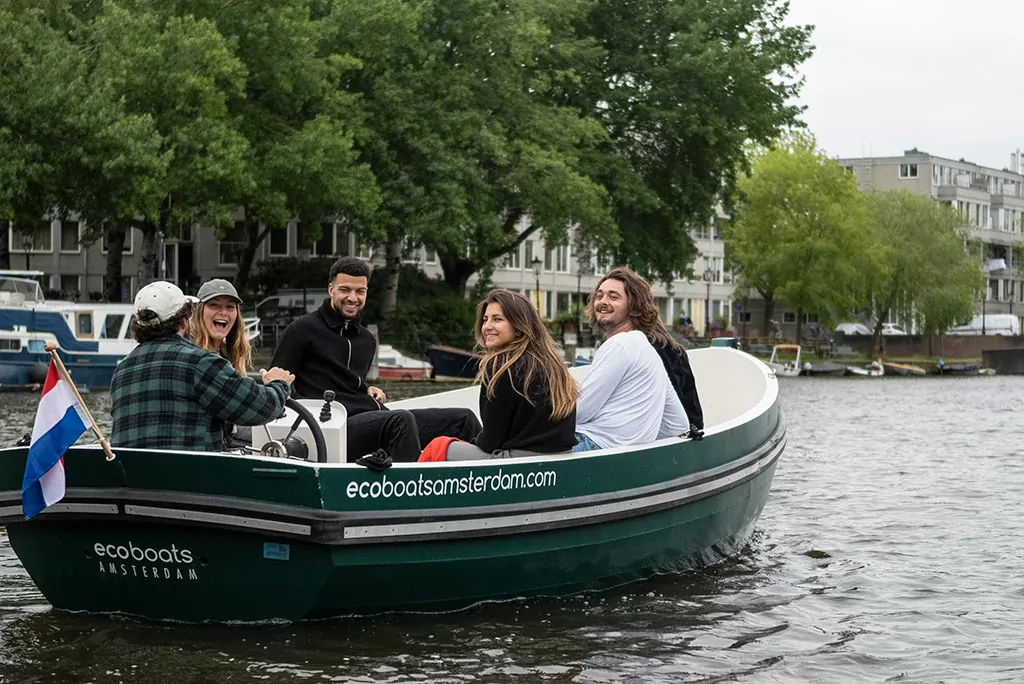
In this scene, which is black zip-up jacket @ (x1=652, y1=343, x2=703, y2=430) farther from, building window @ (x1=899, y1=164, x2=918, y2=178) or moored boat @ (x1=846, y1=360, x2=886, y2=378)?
building window @ (x1=899, y1=164, x2=918, y2=178)

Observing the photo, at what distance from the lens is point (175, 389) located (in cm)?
865

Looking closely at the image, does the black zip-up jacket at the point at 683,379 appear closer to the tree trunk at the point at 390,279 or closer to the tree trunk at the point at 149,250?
the tree trunk at the point at 149,250

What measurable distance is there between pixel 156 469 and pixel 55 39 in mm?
31515

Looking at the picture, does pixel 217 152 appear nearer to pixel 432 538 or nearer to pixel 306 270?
pixel 306 270

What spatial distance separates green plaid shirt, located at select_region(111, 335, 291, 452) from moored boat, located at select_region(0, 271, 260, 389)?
30.2 meters

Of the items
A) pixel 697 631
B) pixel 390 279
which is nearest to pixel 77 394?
pixel 697 631

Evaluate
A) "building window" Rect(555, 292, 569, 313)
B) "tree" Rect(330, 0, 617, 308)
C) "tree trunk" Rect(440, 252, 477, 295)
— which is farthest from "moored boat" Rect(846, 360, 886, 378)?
"tree" Rect(330, 0, 617, 308)

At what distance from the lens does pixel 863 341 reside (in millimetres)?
86938

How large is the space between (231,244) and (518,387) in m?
54.8

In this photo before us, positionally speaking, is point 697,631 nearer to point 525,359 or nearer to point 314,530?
point 525,359

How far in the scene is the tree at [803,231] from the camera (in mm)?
73688

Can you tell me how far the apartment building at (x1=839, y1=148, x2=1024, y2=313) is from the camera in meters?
128

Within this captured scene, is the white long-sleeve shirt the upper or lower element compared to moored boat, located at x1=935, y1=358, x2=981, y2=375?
upper

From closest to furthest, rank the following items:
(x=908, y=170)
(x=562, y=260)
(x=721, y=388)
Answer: (x=721, y=388)
(x=562, y=260)
(x=908, y=170)
